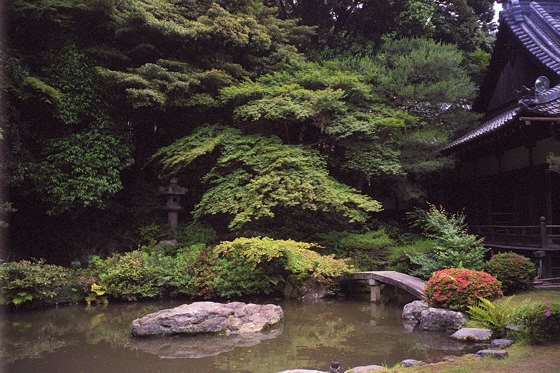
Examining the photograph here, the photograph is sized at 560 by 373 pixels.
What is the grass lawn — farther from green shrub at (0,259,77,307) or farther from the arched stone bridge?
green shrub at (0,259,77,307)

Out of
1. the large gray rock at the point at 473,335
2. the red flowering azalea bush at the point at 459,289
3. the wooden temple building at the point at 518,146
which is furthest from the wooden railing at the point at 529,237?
the large gray rock at the point at 473,335

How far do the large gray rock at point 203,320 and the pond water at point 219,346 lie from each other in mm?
223

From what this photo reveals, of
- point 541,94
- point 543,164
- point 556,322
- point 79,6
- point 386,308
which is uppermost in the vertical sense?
point 79,6

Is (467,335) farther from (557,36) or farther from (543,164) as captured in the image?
(557,36)

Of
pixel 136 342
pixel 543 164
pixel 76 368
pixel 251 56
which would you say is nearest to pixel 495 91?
pixel 543 164

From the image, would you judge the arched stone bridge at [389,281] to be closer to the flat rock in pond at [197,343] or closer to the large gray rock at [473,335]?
the large gray rock at [473,335]

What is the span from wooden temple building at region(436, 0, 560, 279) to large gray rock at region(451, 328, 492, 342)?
4.35m

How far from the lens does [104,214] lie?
1423 cm

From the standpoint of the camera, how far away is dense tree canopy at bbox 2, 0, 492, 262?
40.4ft

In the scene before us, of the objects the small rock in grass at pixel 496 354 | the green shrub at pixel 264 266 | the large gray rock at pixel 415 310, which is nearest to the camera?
the small rock in grass at pixel 496 354

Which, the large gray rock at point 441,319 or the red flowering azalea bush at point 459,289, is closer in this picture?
the large gray rock at point 441,319

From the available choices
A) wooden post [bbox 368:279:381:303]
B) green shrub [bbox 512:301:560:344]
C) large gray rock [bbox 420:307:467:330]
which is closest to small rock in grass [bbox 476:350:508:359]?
green shrub [bbox 512:301:560:344]

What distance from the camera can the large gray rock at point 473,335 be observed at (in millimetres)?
6734

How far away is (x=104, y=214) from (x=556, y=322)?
1332 centimetres
